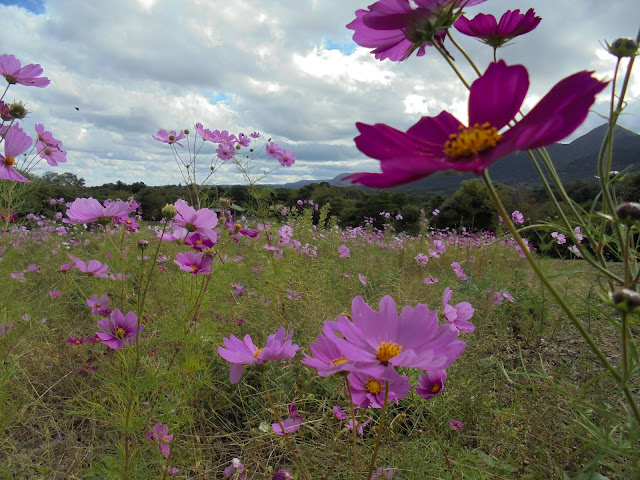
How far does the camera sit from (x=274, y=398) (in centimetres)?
128

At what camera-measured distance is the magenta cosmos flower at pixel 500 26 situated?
569 mm

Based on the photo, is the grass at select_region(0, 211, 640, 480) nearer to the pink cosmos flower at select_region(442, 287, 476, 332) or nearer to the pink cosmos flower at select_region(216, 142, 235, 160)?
the pink cosmos flower at select_region(442, 287, 476, 332)

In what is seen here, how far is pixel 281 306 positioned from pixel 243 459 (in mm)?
768

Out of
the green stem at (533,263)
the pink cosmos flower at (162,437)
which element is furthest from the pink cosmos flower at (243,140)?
the green stem at (533,263)

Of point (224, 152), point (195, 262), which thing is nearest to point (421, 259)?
point (224, 152)

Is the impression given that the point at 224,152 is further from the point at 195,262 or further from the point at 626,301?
the point at 626,301

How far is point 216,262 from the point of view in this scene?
1618 millimetres

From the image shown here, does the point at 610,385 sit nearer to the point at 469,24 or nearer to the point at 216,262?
the point at 469,24

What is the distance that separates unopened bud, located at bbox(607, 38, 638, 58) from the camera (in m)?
0.48

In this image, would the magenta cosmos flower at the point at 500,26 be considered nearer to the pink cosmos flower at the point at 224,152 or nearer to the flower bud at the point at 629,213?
the flower bud at the point at 629,213

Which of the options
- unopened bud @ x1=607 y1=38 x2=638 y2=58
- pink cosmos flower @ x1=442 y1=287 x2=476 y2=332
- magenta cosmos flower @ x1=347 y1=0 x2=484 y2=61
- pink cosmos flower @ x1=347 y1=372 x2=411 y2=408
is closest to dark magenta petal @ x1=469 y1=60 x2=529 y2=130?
magenta cosmos flower @ x1=347 y1=0 x2=484 y2=61

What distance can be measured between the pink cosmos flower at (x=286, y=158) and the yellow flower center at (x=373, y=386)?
2.30 meters

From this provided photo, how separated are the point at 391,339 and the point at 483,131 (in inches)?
10.4

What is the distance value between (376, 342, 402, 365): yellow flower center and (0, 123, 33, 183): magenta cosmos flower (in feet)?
3.46
